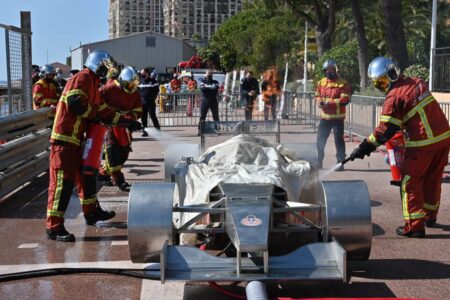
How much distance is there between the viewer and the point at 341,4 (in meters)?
31.6

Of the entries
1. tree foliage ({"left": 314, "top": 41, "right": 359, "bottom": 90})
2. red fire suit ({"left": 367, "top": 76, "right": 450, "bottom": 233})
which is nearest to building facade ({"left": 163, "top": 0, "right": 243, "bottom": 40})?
tree foliage ({"left": 314, "top": 41, "right": 359, "bottom": 90})

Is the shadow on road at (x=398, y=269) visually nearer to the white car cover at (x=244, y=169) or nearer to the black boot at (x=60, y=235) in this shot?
the white car cover at (x=244, y=169)

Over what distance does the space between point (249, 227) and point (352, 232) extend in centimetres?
93

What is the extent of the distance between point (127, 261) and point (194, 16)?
190865mm

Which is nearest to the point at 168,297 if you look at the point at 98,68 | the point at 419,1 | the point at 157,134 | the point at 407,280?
the point at 407,280

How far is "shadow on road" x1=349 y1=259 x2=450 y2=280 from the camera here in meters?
5.47

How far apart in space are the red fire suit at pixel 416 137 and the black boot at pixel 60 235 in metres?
3.11

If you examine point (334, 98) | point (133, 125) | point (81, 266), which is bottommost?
point (81, 266)

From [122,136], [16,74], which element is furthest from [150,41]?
[122,136]

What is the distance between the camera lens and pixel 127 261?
5957 millimetres

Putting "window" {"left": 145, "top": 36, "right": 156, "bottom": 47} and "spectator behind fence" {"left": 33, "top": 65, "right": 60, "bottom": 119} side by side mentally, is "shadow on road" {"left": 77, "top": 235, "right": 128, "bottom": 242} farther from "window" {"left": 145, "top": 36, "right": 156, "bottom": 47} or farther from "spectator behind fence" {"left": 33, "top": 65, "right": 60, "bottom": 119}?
"window" {"left": 145, "top": 36, "right": 156, "bottom": 47}

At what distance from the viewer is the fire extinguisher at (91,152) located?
695 cm

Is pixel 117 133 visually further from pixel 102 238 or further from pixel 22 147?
pixel 102 238

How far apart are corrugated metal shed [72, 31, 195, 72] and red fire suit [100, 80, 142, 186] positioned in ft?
255
